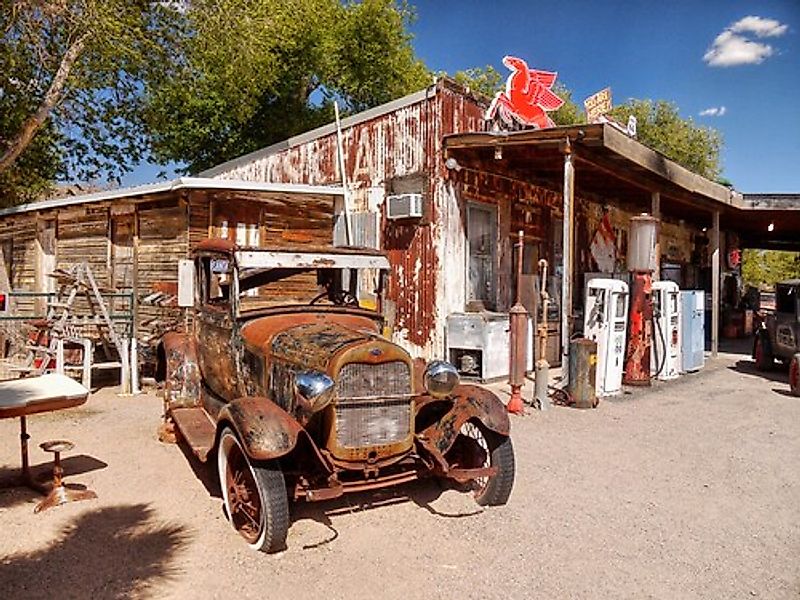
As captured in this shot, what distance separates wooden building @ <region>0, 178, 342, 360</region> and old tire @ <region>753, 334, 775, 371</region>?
332 inches

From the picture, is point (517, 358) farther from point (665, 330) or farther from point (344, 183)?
point (344, 183)

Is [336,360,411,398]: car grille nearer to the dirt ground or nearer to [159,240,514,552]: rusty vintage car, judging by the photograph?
[159,240,514,552]: rusty vintage car

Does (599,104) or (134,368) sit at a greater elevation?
(599,104)

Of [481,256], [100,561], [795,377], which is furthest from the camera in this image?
[481,256]

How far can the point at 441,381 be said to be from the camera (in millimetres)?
4359

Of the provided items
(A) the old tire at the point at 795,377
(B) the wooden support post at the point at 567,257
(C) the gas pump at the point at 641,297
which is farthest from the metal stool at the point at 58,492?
(A) the old tire at the point at 795,377

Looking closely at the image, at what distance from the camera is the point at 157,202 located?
10.5 m

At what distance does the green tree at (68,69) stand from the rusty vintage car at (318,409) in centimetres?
795

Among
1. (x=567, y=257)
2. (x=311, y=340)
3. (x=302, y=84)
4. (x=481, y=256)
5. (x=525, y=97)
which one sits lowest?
(x=311, y=340)

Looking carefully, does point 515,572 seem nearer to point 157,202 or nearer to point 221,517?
point 221,517

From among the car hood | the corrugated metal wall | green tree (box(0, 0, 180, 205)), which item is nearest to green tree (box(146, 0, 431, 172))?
green tree (box(0, 0, 180, 205))

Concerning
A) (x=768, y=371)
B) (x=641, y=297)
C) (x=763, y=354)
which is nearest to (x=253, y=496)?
(x=641, y=297)

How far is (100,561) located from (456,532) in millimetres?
2288

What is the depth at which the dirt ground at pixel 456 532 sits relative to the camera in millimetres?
3473
